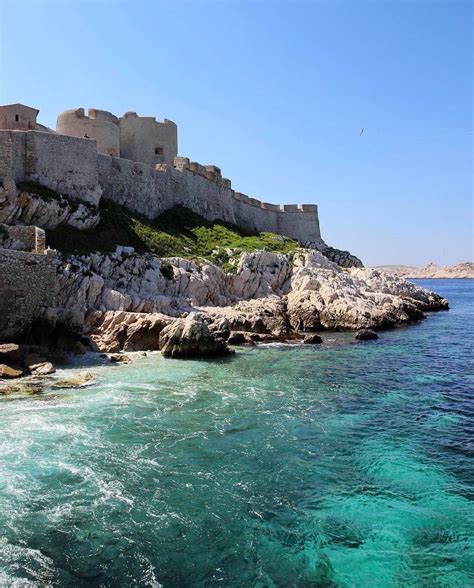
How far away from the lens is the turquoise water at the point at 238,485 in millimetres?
6547

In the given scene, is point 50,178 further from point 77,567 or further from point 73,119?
point 77,567

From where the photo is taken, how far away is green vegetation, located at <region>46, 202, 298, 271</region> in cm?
2692

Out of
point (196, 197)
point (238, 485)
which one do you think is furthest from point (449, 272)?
point (238, 485)

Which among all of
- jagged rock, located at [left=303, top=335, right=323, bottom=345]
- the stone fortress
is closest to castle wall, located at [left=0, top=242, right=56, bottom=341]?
the stone fortress

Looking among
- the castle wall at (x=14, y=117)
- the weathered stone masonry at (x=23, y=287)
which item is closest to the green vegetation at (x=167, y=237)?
the weathered stone masonry at (x=23, y=287)

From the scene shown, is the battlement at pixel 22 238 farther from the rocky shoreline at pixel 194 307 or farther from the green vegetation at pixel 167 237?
the green vegetation at pixel 167 237

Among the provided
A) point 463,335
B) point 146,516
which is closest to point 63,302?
point 146,516

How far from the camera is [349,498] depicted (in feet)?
27.4

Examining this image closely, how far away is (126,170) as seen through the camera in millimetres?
34875

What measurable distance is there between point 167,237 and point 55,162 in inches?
309

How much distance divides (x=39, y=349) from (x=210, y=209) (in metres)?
Result: 26.7

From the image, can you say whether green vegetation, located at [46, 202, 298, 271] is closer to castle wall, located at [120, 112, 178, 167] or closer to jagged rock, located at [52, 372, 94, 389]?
castle wall, located at [120, 112, 178, 167]

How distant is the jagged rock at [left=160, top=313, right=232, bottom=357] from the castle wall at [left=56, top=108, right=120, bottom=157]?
20101 millimetres

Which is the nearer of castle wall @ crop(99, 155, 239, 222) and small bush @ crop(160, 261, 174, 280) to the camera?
small bush @ crop(160, 261, 174, 280)
